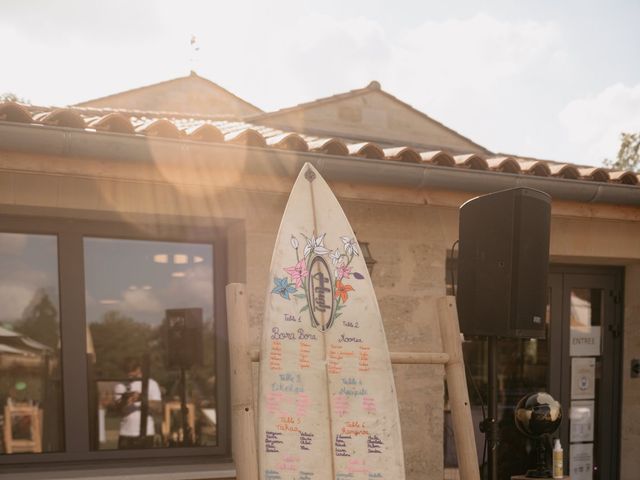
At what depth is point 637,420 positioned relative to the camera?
15.1 feet

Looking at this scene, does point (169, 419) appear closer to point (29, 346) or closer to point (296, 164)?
point (29, 346)

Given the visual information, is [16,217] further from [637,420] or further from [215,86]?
[215,86]

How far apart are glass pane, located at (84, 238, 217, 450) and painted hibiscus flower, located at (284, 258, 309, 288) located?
1255 millimetres

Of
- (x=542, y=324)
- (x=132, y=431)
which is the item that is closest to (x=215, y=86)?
(x=132, y=431)

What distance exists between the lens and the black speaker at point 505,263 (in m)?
2.96

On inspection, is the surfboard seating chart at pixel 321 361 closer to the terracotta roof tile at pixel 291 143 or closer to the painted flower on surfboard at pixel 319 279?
the painted flower on surfboard at pixel 319 279

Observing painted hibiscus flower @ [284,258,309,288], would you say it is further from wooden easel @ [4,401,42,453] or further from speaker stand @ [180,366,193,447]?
wooden easel @ [4,401,42,453]

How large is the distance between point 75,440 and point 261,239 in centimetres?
154

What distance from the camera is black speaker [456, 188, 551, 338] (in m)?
2.96

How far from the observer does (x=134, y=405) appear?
176 inches

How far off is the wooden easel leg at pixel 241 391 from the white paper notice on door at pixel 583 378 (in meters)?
3.15

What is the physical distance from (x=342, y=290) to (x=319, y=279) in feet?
0.40

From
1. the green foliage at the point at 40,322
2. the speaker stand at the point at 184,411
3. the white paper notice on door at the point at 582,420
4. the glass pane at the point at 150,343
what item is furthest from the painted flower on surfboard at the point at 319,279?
the white paper notice on door at the point at 582,420

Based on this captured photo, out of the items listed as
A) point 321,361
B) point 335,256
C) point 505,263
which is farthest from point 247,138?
point 505,263
